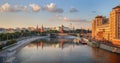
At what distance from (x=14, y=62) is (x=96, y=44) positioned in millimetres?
42517

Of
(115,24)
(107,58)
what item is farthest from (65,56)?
(115,24)

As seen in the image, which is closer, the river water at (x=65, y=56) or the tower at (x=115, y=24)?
the river water at (x=65, y=56)

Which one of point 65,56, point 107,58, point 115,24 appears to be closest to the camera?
point 107,58

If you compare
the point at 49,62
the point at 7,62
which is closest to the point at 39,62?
the point at 49,62

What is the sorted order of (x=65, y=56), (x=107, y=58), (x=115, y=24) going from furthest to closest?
(x=115, y=24) → (x=65, y=56) → (x=107, y=58)

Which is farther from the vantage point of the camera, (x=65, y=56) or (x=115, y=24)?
(x=115, y=24)

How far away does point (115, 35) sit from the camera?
67688mm

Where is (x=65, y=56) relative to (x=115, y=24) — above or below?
below

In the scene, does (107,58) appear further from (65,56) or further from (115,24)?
(115,24)

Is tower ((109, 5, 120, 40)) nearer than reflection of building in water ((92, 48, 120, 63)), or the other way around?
reflection of building in water ((92, 48, 120, 63))

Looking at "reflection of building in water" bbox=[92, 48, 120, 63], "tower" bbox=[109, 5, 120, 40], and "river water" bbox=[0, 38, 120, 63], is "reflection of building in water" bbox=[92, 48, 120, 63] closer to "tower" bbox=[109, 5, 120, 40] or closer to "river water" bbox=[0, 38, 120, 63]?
"river water" bbox=[0, 38, 120, 63]

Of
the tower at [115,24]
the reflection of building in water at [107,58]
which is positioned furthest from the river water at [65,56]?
the tower at [115,24]

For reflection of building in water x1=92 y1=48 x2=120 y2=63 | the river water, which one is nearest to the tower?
the river water

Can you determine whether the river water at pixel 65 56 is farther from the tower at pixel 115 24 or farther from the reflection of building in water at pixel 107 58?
the tower at pixel 115 24
